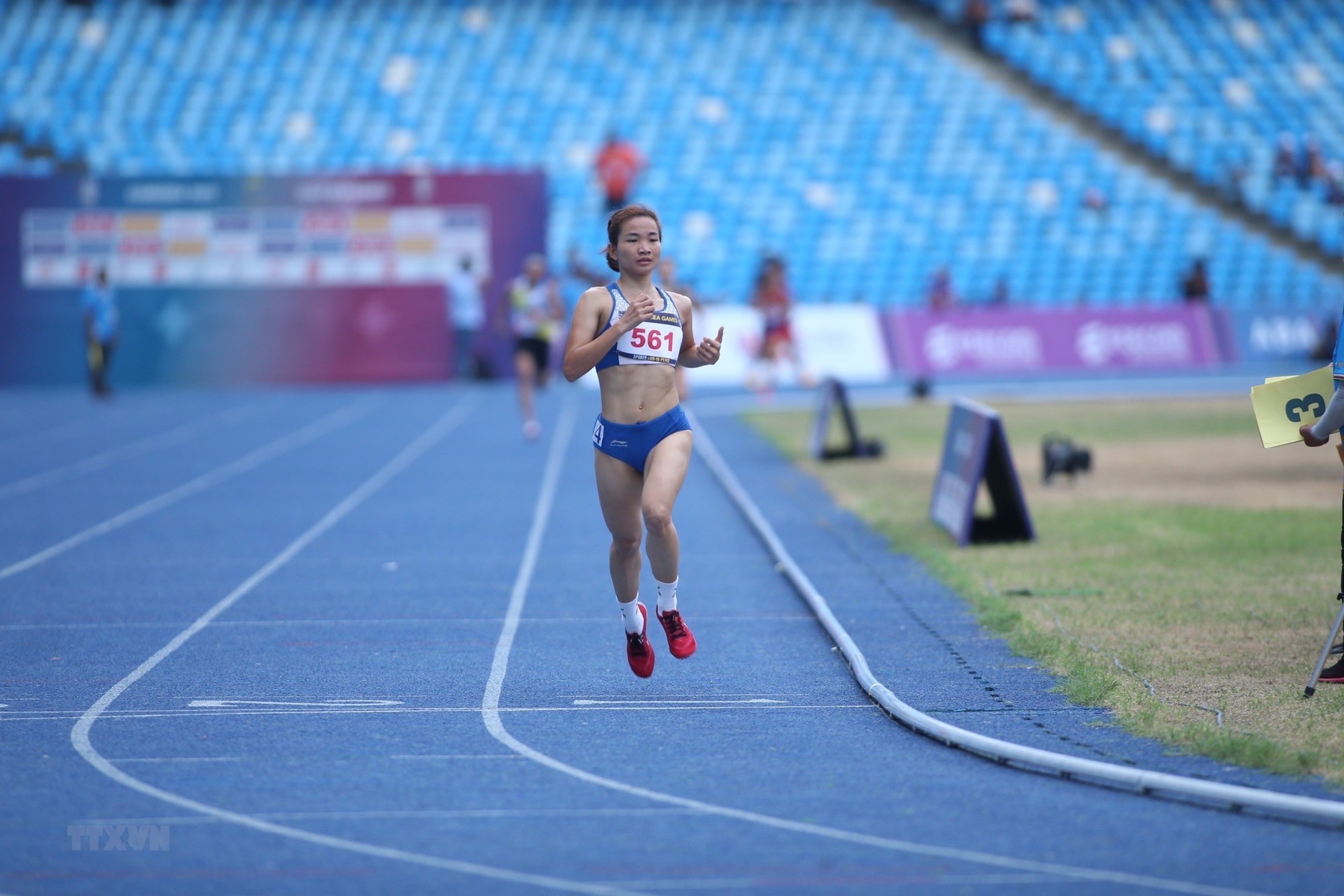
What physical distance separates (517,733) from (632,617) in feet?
3.29

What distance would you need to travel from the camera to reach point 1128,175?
35.2 meters

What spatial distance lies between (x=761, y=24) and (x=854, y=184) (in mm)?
5272

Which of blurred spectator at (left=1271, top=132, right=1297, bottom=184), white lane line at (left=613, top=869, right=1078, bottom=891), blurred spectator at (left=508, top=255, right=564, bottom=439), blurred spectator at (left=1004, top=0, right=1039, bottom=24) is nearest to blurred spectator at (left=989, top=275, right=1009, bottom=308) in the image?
blurred spectator at (left=1271, top=132, right=1297, bottom=184)

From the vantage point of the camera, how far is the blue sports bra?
6.84 metres

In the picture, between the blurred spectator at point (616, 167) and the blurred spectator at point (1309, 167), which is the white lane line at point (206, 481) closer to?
the blurred spectator at point (616, 167)

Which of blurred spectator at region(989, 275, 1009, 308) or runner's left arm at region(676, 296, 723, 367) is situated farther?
blurred spectator at region(989, 275, 1009, 308)

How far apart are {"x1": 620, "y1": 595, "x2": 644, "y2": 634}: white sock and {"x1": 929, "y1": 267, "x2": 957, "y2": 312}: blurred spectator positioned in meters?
25.0

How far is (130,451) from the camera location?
746 inches

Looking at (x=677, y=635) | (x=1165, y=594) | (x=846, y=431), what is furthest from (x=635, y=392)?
(x=846, y=431)

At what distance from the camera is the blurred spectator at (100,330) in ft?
92.5

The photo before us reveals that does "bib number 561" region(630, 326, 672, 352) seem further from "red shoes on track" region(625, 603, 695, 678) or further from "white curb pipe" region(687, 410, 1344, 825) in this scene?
"white curb pipe" region(687, 410, 1344, 825)

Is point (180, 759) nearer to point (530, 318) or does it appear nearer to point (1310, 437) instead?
point (1310, 437)

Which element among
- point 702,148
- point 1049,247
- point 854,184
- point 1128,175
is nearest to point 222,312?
point 702,148

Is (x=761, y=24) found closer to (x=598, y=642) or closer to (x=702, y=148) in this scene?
(x=702, y=148)
